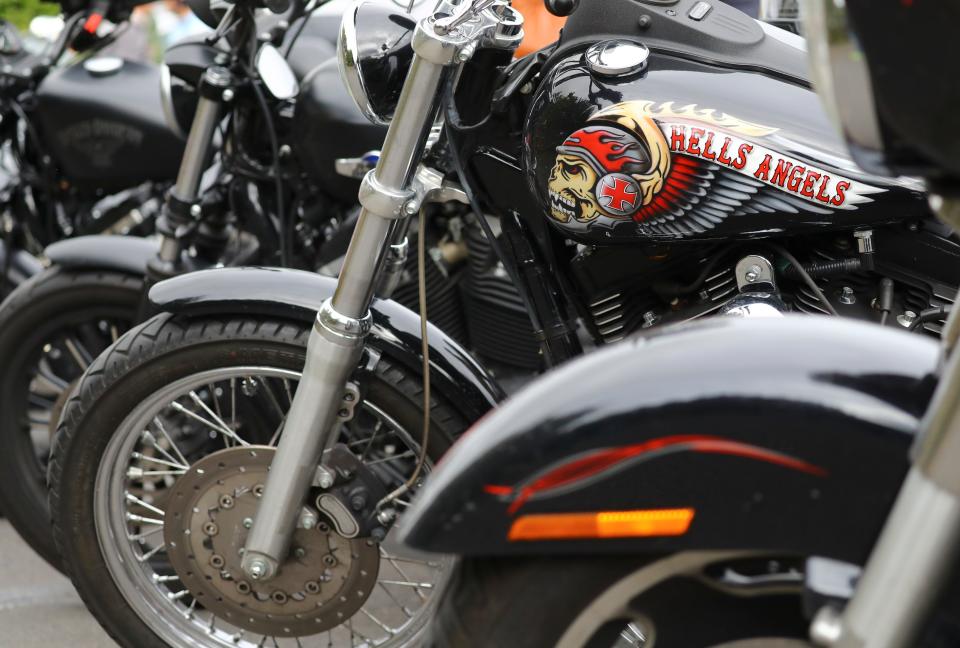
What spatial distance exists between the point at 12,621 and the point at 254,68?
1.55 metres

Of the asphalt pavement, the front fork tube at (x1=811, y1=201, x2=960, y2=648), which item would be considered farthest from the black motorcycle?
the front fork tube at (x1=811, y1=201, x2=960, y2=648)

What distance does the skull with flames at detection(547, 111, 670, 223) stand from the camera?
73.9 inches

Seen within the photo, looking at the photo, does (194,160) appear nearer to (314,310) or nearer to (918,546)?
(314,310)

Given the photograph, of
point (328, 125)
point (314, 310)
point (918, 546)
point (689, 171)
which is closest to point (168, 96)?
point (328, 125)

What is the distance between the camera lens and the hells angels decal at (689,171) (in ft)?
6.11

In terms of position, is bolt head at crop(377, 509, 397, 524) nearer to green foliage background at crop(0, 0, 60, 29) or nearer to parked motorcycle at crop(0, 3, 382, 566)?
parked motorcycle at crop(0, 3, 382, 566)

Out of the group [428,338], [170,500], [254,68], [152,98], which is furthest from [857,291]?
[152,98]

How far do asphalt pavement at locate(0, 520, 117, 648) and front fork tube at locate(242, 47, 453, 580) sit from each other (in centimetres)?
100

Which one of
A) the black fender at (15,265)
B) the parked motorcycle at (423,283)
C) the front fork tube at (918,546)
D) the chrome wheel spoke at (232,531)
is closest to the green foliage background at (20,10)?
the black fender at (15,265)

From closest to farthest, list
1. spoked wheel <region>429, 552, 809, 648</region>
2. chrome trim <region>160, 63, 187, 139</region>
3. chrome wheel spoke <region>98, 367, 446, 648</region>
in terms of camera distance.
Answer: spoked wheel <region>429, 552, 809, 648</region> → chrome wheel spoke <region>98, 367, 446, 648</region> → chrome trim <region>160, 63, 187, 139</region>

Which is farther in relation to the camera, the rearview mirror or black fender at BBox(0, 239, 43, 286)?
black fender at BBox(0, 239, 43, 286)

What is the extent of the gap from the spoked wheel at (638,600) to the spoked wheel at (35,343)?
71.4 inches

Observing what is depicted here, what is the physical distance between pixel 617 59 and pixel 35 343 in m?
1.76

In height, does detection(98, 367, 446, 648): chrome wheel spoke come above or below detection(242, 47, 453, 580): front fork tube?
below
